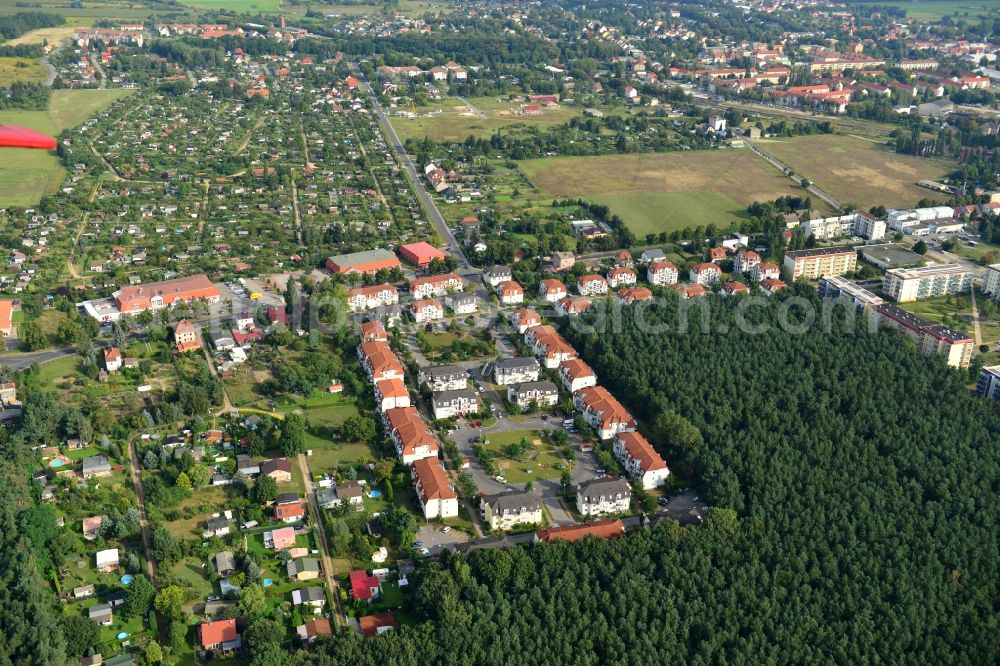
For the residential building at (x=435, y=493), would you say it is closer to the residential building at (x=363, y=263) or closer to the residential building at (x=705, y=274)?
the residential building at (x=363, y=263)

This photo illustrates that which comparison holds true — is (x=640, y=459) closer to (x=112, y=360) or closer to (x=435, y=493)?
(x=435, y=493)

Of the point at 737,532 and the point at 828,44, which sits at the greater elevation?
the point at 828,44

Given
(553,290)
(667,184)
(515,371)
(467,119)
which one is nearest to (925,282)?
(553,290)

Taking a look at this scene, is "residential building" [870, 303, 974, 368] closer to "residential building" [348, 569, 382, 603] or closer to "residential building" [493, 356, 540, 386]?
"residential building" [493, 356, 540, 386]

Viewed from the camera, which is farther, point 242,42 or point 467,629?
point 242,42

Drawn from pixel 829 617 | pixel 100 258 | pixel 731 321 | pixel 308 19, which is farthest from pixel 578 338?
pixel 308 19

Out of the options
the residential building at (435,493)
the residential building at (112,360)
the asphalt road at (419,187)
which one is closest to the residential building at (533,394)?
the residential building at (435,493)

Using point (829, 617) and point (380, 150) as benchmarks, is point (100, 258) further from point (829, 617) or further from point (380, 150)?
point (829, 617)

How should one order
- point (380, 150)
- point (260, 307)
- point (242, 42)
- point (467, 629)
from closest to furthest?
1. point (467, 629)
2. point (260, 307)
3. point (380, 150)
4. point (242, 42)
